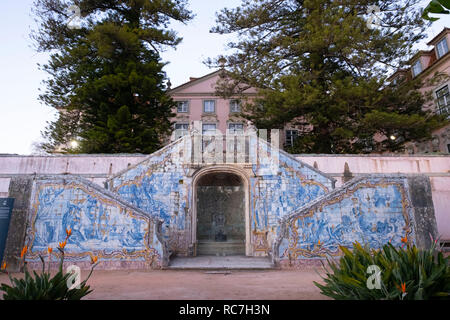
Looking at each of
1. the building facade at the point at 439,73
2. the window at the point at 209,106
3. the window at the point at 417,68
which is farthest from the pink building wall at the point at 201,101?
the building facade at the point at 439,73

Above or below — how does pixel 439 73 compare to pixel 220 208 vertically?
above

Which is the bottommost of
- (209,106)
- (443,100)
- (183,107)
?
(443,100)

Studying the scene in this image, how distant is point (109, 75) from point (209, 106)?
454 inches

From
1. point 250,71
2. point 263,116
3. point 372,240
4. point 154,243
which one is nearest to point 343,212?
point 372,240

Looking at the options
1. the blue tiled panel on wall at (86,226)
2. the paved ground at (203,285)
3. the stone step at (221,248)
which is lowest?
the paved ground at (203,285)

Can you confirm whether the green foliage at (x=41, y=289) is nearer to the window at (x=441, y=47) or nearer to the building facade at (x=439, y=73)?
the building facade at (x=439, y=73)

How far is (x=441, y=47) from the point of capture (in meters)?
20.3

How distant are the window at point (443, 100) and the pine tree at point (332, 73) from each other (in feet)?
15.3

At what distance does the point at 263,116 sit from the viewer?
1748cm

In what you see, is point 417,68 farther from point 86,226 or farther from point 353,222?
point 86,226

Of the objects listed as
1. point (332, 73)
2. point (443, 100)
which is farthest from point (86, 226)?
point (443, 100)

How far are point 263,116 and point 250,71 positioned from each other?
286 centimetres

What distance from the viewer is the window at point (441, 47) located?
19953mm
